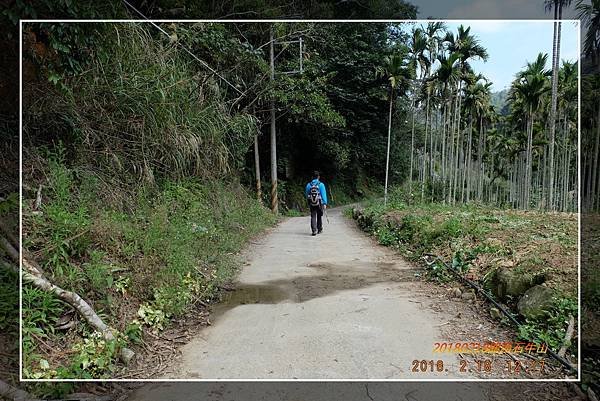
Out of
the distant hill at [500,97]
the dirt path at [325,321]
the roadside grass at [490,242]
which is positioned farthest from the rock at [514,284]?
the distant hill at [500,97]

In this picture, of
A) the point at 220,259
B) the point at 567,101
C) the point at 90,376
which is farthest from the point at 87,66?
the point at 567,101

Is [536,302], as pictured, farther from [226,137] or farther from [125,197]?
[125,197]

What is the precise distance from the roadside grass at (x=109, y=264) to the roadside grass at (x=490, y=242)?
969 mm

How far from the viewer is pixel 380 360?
1.78 meters

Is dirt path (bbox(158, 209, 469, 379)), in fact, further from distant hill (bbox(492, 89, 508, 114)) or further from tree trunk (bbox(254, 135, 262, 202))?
distant hill (bbox(492, 89, 508, 114))

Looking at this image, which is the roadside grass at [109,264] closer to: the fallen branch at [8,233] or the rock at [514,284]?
the fallen branch at [8,233]

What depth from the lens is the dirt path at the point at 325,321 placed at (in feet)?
5.90

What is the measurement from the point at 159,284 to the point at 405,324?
1956 millimetres

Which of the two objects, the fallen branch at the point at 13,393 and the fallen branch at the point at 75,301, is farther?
the fallen branch at the point at 75,301

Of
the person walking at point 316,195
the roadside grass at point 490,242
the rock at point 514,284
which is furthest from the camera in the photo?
the person walking at point 316,195

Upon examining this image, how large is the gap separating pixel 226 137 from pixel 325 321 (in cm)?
229

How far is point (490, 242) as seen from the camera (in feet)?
9.18

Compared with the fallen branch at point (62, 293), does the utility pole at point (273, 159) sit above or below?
above

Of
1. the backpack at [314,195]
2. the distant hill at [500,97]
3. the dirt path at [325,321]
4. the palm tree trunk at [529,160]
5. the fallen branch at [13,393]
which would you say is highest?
the distant hill at [500,97]
